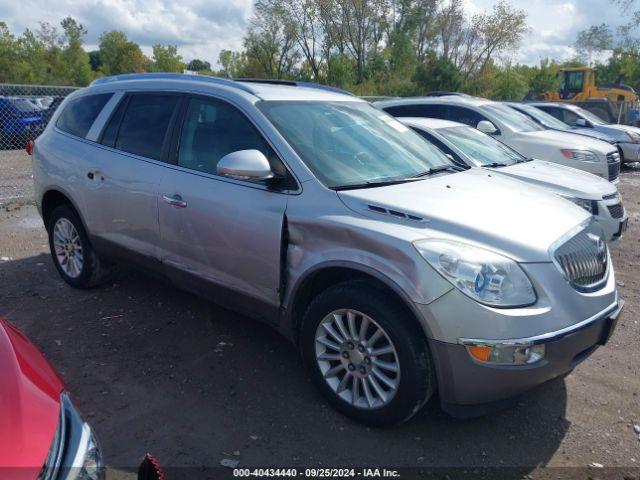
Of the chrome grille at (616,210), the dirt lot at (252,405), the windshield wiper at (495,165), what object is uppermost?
the windshield wiper at (495,165)

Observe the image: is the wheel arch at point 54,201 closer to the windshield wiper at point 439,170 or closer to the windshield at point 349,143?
the windshield at point 349,143

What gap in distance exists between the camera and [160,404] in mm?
3381

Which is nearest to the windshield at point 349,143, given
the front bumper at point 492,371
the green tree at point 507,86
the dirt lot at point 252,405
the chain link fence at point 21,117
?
the front bumper at point 492,371

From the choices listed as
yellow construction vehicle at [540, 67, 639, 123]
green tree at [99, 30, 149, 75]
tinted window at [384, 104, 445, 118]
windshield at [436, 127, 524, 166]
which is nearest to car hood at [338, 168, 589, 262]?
windshield at [436, 127, 524, 166]

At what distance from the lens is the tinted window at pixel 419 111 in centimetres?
964

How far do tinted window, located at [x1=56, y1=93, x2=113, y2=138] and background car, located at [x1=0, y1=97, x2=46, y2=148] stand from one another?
12.4m

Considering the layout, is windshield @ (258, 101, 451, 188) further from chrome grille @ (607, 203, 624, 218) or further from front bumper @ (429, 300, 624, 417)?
chrome grille @ (607, 203, 624, 218)

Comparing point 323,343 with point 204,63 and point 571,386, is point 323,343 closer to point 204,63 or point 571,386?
point 571,386

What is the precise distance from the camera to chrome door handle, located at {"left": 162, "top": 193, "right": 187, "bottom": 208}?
3.84 m

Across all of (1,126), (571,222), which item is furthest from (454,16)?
(571,222)

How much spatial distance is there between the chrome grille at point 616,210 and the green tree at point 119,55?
5467 centimetres

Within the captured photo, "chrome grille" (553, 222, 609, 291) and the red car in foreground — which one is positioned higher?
"chrome grille" (553, 222, 609, 291)

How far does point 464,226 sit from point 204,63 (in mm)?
79988

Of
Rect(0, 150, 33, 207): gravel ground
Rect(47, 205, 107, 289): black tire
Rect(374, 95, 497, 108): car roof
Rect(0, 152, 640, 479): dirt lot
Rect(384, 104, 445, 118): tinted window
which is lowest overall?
Rect(0, 150, 33, 207): gravel ground
